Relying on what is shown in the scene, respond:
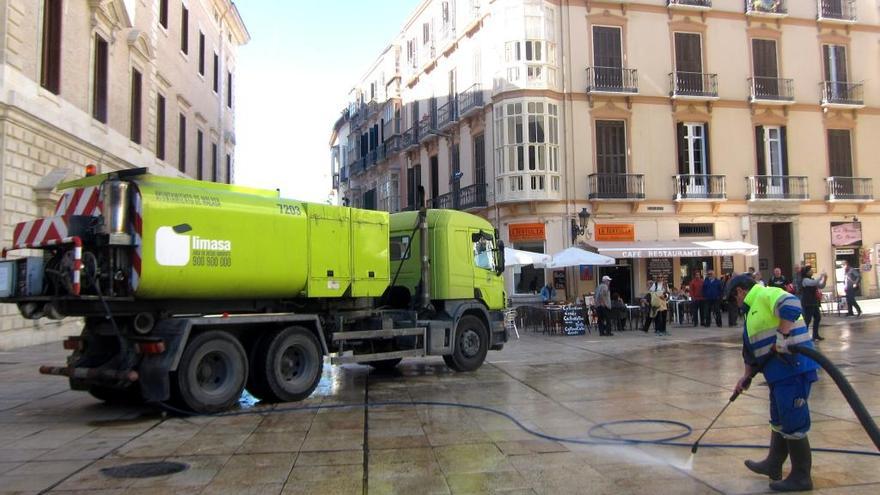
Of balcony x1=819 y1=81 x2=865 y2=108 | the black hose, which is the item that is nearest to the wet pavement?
the black hose

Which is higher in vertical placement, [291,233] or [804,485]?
[291,233]

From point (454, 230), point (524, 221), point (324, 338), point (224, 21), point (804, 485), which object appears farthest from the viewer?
point (224, 21)

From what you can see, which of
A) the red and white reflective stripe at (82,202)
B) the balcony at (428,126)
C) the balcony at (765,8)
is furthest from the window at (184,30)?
the balcony at (765,8)

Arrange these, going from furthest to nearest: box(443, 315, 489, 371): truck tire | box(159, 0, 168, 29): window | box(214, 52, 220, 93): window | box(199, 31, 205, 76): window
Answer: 1. box(214, 52, 220, 93): window
2. box(199, 31, 205, 76): window
3. box(159, 0, 168, 29): window
4. box(443, 315, 489, 371): truck tire

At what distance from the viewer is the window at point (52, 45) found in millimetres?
16062

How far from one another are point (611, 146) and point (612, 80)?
2531 millimetres

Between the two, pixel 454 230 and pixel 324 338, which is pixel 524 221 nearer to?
pixel 454 230

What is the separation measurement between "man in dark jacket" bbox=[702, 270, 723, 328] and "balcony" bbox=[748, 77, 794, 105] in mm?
10543

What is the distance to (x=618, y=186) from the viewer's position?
25.7 metres

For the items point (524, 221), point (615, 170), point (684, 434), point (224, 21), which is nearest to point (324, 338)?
point (684, 434)

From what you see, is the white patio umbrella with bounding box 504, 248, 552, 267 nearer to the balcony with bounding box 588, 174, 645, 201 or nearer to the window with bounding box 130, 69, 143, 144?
the balcony with bounding box 588, 174, 645, 201

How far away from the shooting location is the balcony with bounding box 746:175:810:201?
2705 centimetres

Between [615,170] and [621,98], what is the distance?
2.80 m

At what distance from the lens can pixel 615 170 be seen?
26.0 metres
